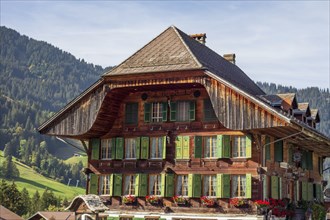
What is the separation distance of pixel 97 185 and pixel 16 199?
55587 mm

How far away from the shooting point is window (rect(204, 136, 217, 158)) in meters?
31.8

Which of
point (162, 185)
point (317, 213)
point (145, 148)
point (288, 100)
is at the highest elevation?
point (288, 100)

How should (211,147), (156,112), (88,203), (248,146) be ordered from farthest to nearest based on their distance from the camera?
(156,112) → (211,147) → (248,146) → (88,203)

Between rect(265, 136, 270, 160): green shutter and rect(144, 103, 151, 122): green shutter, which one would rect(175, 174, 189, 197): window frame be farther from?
rect(265, 136, 270, 160): green shutter

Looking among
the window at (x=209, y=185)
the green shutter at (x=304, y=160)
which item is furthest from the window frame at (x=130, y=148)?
the green shutter at (x=304, y=160)

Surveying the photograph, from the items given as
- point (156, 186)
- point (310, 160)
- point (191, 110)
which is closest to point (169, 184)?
point (156, 186)

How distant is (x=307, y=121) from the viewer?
39.6 m

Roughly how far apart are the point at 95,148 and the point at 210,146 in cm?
800

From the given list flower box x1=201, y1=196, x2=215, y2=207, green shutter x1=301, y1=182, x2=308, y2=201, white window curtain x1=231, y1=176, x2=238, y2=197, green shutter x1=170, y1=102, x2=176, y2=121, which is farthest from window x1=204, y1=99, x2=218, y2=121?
green shutter x1=301, y1=182, x2=308, y2=201

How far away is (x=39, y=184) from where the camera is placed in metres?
156

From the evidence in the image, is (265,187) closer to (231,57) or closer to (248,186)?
(248,186)

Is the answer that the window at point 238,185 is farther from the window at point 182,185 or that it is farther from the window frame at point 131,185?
the window frame at point 131,185

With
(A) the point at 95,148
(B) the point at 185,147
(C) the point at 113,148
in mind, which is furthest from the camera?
(A) the point at 95,148

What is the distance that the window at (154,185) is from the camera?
33.1 meters
